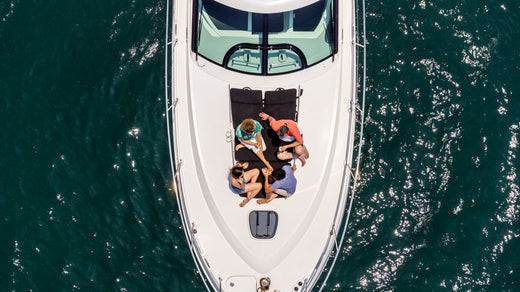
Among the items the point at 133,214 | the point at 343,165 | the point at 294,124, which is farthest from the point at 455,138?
the point at 133,214

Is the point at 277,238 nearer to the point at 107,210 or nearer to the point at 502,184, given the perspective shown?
the point at 107,210

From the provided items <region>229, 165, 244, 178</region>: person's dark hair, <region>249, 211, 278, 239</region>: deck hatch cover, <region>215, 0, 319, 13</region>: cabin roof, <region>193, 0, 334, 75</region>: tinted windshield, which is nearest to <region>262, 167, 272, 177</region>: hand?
<region>229, 165, 244, 178</region>: person's dark hair

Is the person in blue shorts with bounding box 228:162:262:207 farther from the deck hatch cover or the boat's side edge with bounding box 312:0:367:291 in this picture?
the boat's side edge with bounding box 312:0:367:291

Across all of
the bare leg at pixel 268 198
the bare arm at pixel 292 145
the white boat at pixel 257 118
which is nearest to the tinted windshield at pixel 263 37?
the white boat at pixel 257 118

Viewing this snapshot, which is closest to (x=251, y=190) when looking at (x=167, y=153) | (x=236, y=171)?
(x=236, y=171)

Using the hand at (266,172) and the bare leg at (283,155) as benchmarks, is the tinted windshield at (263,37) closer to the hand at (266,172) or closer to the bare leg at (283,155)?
the bare leg at (283,155)

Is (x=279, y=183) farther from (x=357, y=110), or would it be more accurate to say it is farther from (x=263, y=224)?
(x=357, y=110)

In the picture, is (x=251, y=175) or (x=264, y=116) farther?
(x=264, y=116)
